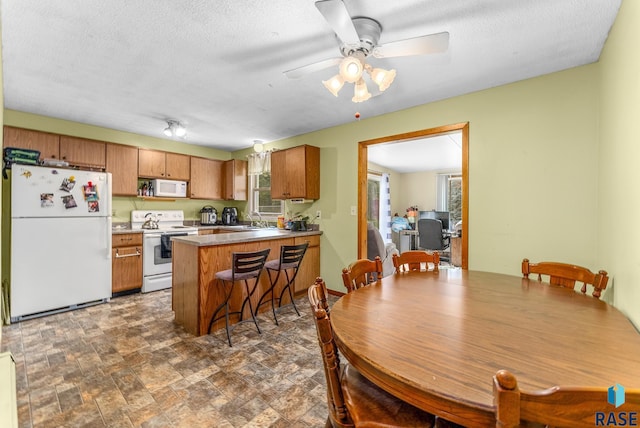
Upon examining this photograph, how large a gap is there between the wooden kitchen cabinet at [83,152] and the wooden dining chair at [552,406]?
471cm

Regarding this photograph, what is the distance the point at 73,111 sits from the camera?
3.43 meters

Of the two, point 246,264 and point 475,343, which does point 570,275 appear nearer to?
point 475,343

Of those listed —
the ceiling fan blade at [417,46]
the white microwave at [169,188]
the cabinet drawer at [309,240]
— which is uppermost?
the ceiling fan blade at [417,46]

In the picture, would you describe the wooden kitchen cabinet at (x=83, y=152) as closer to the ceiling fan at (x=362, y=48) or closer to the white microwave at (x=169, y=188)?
the white microwave at (x=169, y=188)

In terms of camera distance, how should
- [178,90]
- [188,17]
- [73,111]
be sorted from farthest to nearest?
1. [73,111]
2. [178,90]
3. [188,17]

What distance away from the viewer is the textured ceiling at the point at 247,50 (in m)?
1.69

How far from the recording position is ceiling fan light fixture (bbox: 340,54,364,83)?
5.79 ft

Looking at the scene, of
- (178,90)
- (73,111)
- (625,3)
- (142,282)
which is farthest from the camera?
(142,282)

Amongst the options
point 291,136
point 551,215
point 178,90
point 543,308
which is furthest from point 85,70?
point 551,215

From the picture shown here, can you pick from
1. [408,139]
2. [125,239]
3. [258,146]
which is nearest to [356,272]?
[408,139]

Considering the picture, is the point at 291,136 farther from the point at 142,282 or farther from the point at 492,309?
the point at 492,309

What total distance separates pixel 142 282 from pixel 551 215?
4.80m

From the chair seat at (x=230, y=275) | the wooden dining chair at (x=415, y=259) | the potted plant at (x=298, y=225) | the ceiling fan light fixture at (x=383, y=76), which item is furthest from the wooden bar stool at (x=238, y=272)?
the ceiling fan light fixture at (x=383, y=76)

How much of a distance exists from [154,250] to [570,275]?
4507mm
